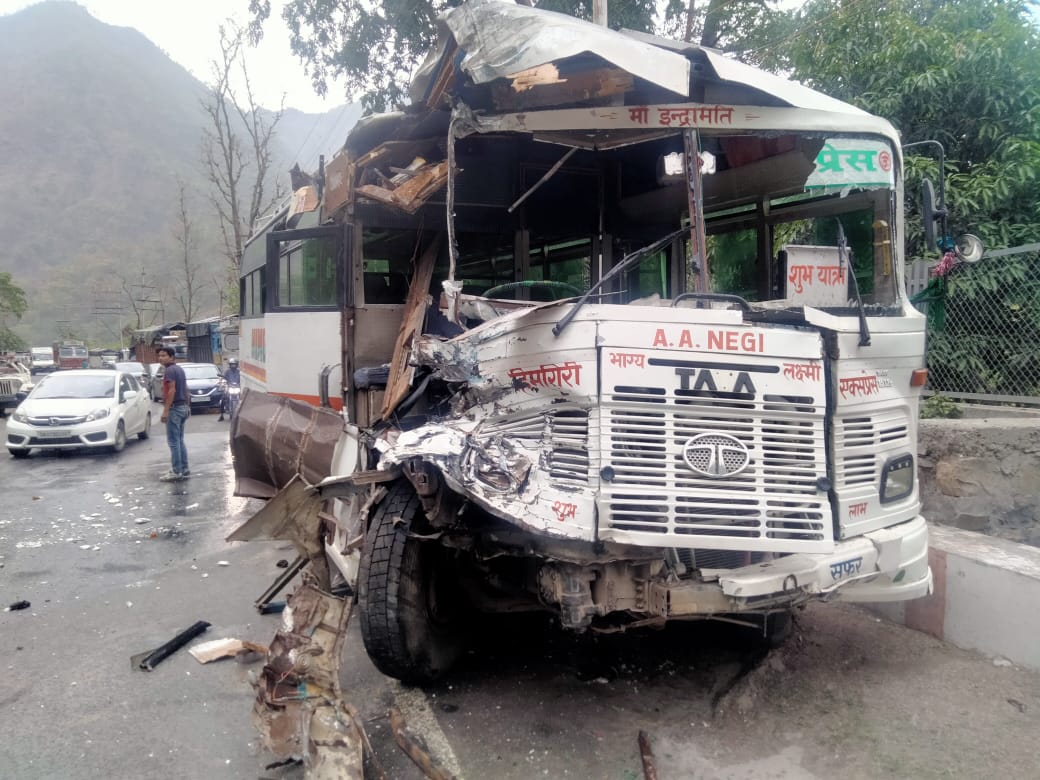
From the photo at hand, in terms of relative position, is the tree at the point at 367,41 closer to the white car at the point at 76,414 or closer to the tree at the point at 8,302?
the white car at the point at 76,414

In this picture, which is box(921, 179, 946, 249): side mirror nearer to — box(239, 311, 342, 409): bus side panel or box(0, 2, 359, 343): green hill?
box(239, 311, 342, 409): bus side panel

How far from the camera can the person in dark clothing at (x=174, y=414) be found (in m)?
10.3

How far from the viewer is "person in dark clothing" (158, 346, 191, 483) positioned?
1029 centimetres

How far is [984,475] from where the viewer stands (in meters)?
5.06

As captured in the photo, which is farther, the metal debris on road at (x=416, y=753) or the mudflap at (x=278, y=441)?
the mudflap at (x=278, y=441)

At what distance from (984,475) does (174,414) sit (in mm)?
9793

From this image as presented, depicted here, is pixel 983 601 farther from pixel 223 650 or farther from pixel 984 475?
pixel 223 650

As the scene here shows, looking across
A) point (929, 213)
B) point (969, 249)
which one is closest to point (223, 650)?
point (929, 213)

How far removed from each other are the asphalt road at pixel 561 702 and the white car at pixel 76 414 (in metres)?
7.85

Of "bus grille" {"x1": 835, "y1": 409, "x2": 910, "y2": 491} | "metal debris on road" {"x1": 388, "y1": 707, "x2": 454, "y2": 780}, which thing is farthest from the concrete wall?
"metal debris on road" {"x1": 388, "y1": 707, "x2": 454, "y2": 780}

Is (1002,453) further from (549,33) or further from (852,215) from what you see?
(549,33)

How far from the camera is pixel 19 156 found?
104 meters

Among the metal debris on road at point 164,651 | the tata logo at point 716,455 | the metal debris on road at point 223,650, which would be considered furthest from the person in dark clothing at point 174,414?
the tata logo at point 716,455

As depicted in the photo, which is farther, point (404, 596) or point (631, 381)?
point (404, 596)
